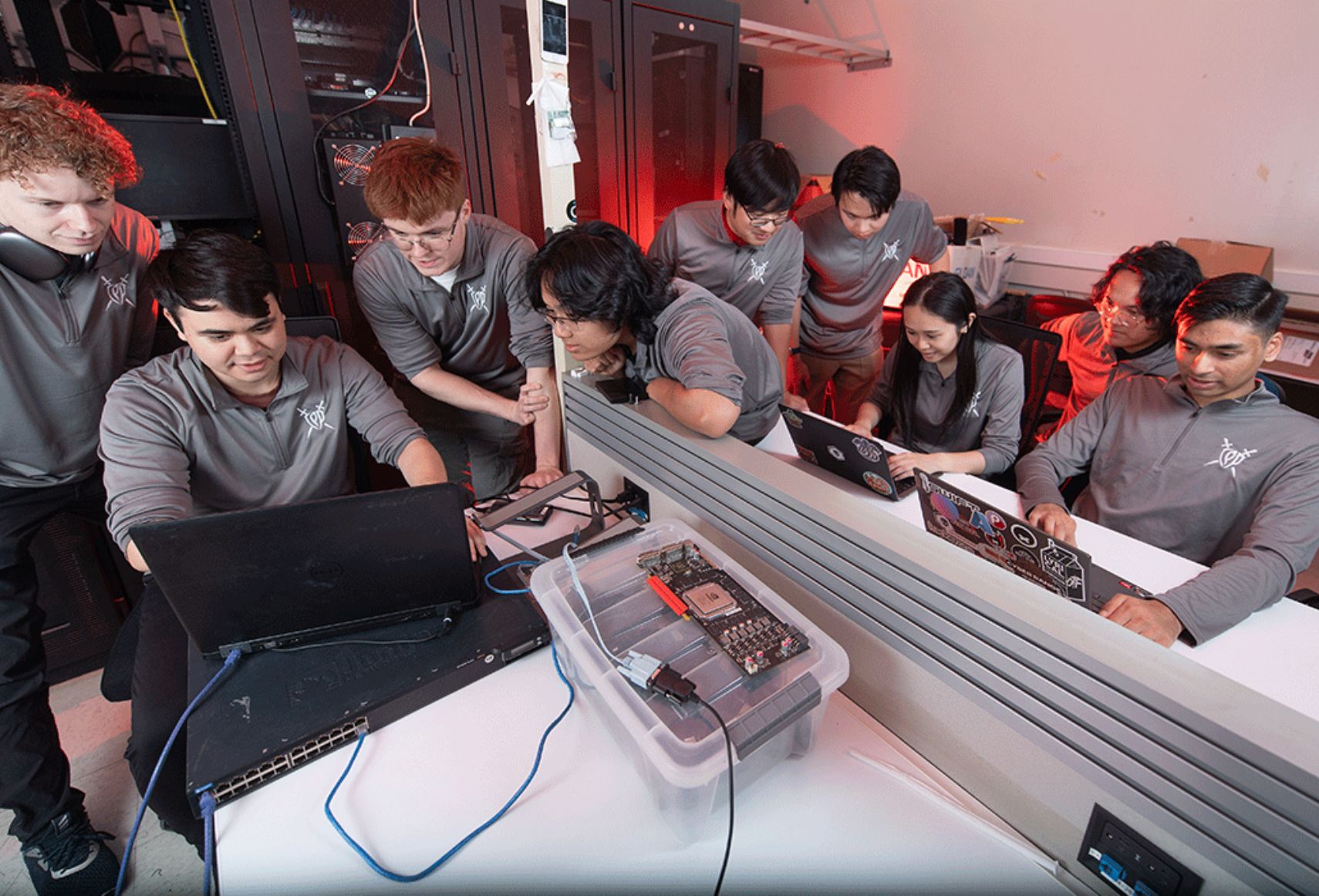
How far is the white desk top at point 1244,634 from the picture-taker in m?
0.87

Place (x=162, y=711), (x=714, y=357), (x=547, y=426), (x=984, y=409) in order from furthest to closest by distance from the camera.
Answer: (x=984, y=409) < (x=547, y=426) < (x=714, y=357) < (x=162, y=711)

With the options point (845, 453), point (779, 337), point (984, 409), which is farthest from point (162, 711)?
point (984, 409)

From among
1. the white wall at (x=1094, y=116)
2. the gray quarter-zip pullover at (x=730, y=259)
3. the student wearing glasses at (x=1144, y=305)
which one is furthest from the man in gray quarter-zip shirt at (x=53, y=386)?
the white wall at (x=1094, y=116)

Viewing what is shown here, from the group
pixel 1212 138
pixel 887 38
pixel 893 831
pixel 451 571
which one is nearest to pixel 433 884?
pixel 451 571

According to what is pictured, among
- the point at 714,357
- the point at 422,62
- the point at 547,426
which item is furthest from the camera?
the point at 422,62

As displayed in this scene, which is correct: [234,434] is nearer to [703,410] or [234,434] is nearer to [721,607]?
[703,410]

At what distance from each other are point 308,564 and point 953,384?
1.61 m

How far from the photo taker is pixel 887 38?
3664mm

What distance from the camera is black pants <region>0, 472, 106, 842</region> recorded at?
4.14 ft

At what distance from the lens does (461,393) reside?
165 centimetres

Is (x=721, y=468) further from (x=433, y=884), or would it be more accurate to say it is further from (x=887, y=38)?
(x=887, y=38)

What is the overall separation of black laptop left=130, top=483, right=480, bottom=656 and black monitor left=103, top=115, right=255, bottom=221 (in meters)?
1.31

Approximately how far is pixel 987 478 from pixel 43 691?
2.27 meters

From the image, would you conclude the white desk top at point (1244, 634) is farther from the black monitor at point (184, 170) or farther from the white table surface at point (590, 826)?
the black monitor at point (184, 170)
